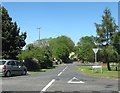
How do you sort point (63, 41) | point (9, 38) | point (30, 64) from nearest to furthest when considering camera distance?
point (9, 38)
point (30, 64)
point (63, 41)

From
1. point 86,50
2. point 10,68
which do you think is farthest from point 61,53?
point 10,68

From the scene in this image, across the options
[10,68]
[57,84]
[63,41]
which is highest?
Answer: [63,41]

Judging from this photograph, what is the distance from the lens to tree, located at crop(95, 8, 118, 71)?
169 feet

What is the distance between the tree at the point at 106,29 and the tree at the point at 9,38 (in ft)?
39.7

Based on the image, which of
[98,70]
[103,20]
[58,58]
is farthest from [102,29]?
[58,58]

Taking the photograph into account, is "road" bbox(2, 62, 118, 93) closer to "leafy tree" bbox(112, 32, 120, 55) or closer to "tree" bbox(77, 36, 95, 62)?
"leafy tree" bbox(112, 32, 120, 55)

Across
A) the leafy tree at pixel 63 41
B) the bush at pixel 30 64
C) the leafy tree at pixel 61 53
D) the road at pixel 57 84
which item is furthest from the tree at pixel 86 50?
the road at pixel 57 84

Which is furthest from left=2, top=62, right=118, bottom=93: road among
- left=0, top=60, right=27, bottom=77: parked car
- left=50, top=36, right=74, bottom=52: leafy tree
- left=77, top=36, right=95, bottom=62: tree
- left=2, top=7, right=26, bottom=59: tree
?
left=50, top=36, right=74, bottom=52: leafy tree

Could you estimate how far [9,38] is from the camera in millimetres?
46031

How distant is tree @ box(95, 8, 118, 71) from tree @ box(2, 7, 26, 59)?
12.1 metres

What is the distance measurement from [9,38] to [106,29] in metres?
15.1

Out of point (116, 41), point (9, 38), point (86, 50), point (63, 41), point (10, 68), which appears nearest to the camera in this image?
point (10, 68)

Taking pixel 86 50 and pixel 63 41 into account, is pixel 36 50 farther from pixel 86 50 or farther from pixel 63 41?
pixel 63 41

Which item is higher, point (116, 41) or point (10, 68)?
point (116, 41)
